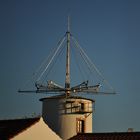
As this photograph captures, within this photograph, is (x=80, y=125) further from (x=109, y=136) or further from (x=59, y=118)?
(x=109, y=136)

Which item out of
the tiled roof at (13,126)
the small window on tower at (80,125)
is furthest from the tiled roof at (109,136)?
the tiled roof at (13,126)

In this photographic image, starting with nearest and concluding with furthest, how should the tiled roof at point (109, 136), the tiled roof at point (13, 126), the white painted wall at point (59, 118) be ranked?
the tiled roof at point (13, 126)
the tiled roof at point (109, 136)
the white painted wall at point (59, 118)

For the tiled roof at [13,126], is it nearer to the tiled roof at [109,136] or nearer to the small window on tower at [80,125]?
the tiled roof at [109,136]

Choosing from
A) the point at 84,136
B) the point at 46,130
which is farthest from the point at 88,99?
the point at 46,130

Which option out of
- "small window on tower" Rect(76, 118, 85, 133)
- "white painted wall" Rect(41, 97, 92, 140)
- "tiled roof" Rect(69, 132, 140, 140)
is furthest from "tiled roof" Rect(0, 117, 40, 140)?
"small window on tower" Rect(76, 118, 85, 133)

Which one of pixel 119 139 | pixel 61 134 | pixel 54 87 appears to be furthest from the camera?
pixel 54 87

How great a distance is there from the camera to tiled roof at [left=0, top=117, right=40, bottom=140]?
33.4 metres

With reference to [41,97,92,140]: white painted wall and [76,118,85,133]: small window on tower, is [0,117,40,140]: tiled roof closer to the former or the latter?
[41,97,92,140]: white painted wall

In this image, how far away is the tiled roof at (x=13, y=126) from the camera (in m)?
33.4

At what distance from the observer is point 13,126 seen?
3594 cm

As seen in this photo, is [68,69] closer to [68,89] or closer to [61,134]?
[68,89]

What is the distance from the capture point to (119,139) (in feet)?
124

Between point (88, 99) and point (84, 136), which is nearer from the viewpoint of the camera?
point (84, 136)

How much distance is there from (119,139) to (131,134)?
3.40ft
